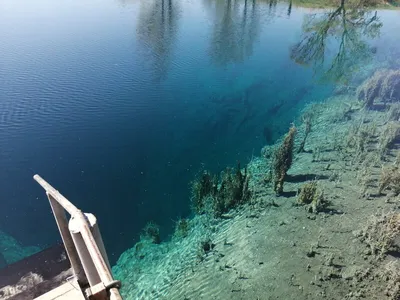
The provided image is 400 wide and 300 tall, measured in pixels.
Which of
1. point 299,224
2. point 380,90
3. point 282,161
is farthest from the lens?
Answer: point 380,90

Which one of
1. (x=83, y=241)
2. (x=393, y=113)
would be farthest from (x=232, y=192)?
(x=393, y=113)

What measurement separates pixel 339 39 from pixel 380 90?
934cm

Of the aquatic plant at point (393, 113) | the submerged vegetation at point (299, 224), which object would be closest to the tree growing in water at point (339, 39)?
the aquatic plant at point (393, 113)

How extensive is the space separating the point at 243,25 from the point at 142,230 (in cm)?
1885

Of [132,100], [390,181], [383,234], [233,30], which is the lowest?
[383,234]

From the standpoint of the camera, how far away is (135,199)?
33.1 ft

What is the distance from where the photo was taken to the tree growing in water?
19.7m

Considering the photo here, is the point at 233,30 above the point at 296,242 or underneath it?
above

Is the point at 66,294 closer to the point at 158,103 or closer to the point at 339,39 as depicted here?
the point at 158,103

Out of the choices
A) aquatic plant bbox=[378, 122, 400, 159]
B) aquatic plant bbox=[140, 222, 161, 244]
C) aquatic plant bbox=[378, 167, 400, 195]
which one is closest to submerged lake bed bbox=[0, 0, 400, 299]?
aquatic plant bbox=[140, 222, 161, 244]

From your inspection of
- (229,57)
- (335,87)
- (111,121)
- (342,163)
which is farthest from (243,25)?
(342,163)

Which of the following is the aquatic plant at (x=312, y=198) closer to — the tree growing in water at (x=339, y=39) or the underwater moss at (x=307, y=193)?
the underwater moss at (x=307, y=193)

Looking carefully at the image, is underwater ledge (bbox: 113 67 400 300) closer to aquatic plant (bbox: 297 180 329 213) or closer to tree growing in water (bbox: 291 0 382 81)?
aquatic plant (bbox: 297 180 329 213)

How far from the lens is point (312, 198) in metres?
9.12
